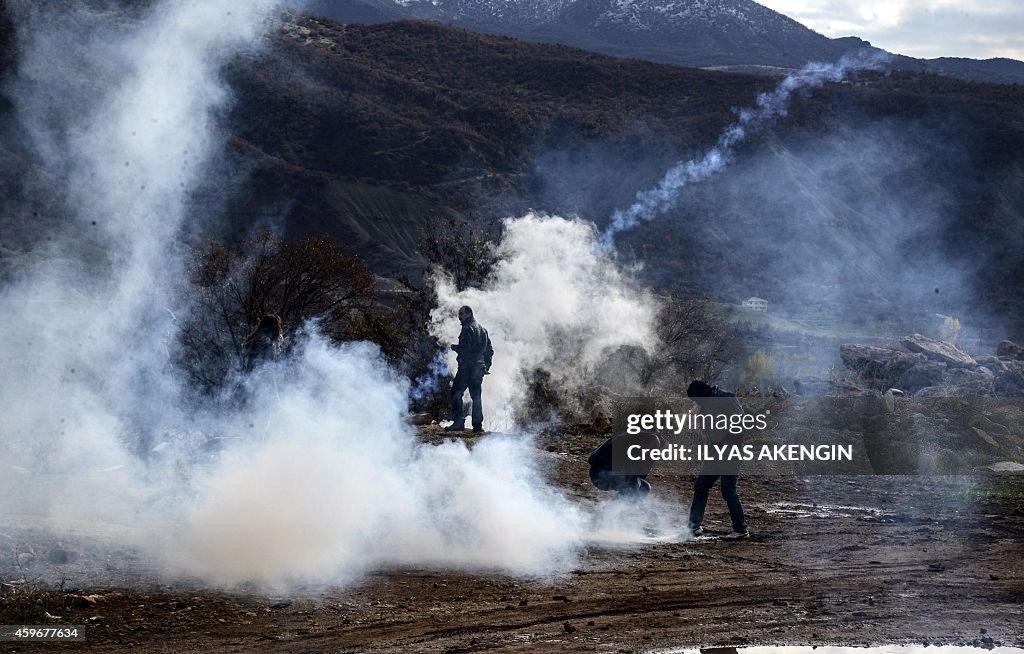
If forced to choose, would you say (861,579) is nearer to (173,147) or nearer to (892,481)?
(892,481)

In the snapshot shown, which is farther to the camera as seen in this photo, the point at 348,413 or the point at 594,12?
the point at 594,12

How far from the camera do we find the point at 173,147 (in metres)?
23.6

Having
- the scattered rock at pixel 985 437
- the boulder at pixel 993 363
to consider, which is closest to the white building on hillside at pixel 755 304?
the boulder at pixel 993 363

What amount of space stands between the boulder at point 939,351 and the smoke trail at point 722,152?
73.3 ft

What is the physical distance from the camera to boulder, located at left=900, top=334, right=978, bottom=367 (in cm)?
2455

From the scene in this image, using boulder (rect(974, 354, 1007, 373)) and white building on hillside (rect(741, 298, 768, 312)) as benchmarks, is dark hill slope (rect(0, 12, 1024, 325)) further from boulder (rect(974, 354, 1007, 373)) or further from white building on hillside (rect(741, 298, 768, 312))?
boulder (rect(974, 354, 1007, 373))

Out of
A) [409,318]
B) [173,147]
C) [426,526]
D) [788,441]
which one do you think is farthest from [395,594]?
[173,147]

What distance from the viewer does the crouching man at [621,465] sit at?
32.4 ft

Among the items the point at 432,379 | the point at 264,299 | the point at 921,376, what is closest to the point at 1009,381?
the point at 921,376

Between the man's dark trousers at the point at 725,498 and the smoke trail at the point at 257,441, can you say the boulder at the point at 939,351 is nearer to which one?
the smoke trail at the point at 257,441

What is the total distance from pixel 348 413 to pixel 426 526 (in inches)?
75.0

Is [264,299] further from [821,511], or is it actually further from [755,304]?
[755,304]

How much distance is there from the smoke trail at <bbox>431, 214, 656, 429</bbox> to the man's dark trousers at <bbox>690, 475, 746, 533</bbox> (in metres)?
6.14

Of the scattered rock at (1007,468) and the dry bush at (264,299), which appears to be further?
the dry bush at (264,299)
